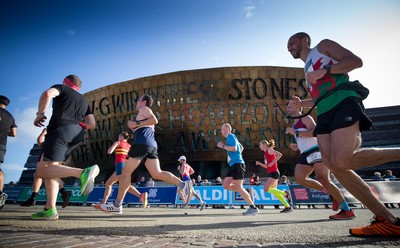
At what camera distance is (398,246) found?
1.79m

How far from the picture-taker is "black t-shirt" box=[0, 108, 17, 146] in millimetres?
5094

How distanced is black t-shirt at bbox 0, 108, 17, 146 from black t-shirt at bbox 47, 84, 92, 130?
2.40 m

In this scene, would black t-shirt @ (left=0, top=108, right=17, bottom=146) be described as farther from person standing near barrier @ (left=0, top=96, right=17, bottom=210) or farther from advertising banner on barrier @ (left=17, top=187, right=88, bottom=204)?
advertising banner on barrier @ (left=17, top=187, right=88, bottom=204)

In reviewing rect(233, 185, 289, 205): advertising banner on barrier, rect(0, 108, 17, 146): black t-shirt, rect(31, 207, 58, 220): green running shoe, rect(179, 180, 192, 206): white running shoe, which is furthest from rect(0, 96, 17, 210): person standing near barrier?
rect(233, 185, 289, 205): advertising banner on barrier

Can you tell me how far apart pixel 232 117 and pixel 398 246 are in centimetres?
2563

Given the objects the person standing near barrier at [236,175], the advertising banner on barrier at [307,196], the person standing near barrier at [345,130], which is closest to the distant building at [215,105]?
the advertising banner on barrier at [307,196]

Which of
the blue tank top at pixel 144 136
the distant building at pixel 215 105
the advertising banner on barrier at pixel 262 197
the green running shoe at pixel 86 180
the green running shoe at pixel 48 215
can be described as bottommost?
the advertising banner on barrier at pixel 262 197

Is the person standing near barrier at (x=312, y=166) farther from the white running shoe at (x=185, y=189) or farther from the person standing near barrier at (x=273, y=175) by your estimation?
the white running shoe at (x=185, y=189)

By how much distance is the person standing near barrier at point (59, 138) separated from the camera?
3.37 meters

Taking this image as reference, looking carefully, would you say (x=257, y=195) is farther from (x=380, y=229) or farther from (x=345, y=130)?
(x=345, y=130)

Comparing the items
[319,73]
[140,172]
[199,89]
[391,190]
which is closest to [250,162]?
[199,89]

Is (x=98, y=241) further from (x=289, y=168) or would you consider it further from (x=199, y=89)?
(x=289, y=168)

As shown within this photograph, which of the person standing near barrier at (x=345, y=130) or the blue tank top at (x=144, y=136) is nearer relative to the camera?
the person standing near barrier at (x=345, y=130)

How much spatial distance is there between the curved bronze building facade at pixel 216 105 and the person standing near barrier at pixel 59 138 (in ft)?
77.7
